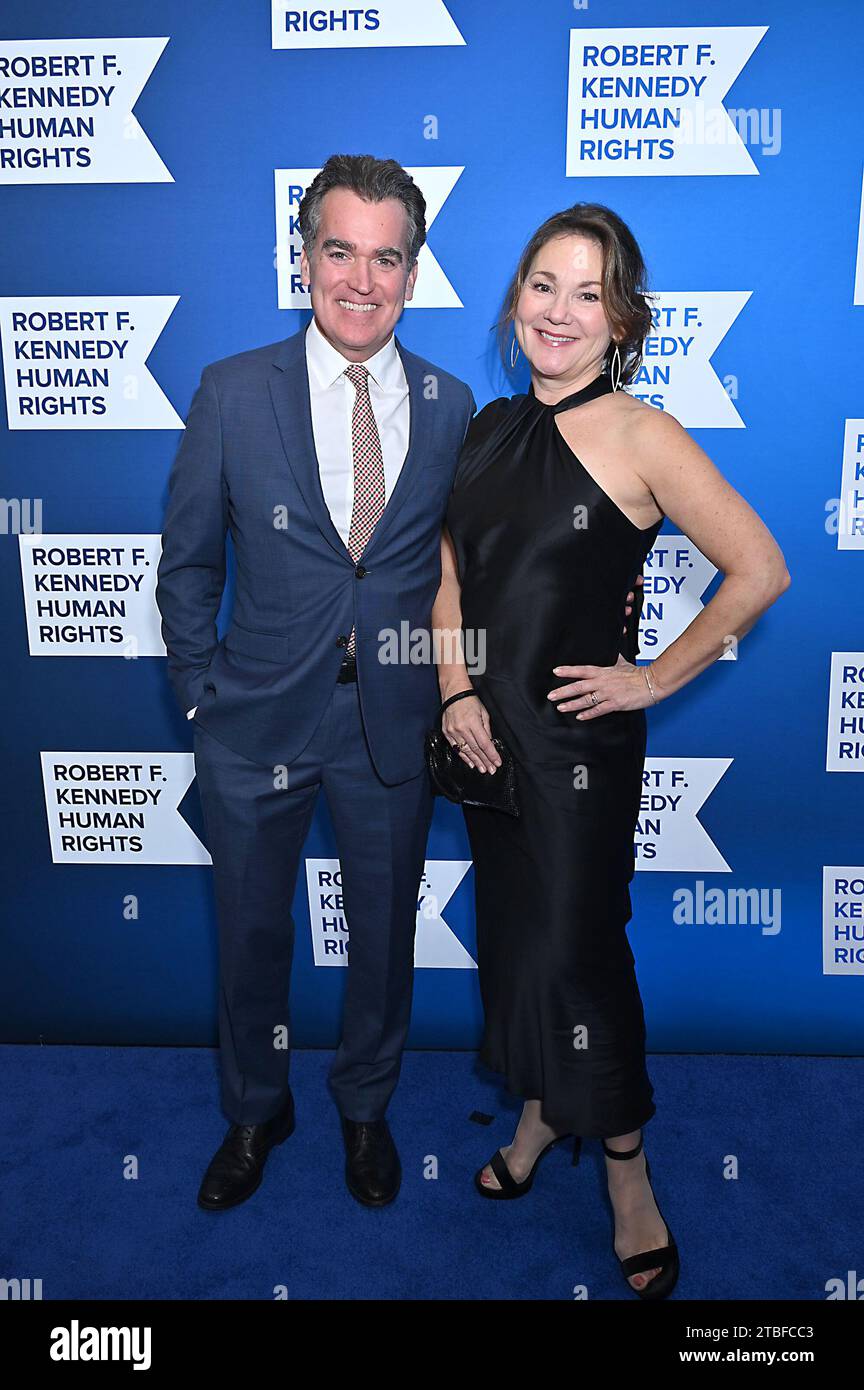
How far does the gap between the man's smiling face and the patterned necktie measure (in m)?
0.08

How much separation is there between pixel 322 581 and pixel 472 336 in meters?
0.75

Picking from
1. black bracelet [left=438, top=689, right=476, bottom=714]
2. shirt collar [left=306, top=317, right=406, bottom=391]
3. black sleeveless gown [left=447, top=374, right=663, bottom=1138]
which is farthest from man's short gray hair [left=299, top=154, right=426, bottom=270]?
black bracelet [left=438, top=689, right=476, bottom=714]

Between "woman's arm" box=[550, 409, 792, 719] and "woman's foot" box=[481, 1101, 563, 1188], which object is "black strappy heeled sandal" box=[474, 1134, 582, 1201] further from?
"woman's arm" box=[550, 409, 792, 719]

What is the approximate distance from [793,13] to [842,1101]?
2416 mm

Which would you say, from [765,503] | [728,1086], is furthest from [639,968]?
[765,503]

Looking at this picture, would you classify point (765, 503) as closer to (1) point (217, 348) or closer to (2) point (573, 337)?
(2) point (573, 337)

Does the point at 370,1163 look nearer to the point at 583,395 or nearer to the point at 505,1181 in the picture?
the point at 505,1181

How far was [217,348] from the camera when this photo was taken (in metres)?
2.34

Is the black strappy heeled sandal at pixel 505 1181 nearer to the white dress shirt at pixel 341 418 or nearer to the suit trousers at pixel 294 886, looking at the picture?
the suit trousers at pixel 294 886

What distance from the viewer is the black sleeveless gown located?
70.5 inches

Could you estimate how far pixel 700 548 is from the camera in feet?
5.91

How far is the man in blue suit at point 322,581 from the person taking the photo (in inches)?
74.3

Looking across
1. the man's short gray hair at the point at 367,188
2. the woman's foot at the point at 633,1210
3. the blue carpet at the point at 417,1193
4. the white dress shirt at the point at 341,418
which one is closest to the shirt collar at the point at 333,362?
the white dress shirt at the point at 341,418

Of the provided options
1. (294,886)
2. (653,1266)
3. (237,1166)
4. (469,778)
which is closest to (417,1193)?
(237,1166)
